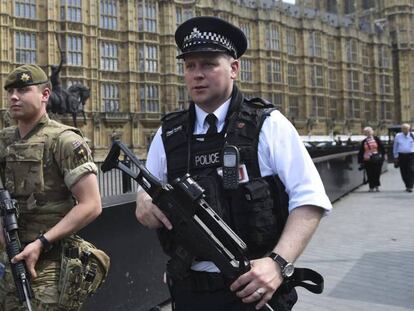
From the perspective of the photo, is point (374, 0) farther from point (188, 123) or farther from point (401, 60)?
A: point (188, 123)

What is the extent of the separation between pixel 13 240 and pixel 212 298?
3.20ft

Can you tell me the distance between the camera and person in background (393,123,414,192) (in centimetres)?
1296

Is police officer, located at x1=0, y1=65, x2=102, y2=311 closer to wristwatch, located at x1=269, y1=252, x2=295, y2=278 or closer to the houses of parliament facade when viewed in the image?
wristwatch, located at x1=269, y1=252, x2=295, y2=278

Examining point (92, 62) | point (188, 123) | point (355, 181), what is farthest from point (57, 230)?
point (92, 62)

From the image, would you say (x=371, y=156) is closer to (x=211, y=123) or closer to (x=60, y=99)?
(x=211, y=123)

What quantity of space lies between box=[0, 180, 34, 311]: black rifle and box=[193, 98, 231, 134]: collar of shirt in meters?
0.93

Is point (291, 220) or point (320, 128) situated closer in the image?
point (291, 220)

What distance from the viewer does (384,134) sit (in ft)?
198

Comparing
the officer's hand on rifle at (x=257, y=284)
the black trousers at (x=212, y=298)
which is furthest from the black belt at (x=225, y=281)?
the officer's hand on rifle at (x=257, y=284)

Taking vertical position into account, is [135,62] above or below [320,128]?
above

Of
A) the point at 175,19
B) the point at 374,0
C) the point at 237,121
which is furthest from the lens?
the point at 374,0

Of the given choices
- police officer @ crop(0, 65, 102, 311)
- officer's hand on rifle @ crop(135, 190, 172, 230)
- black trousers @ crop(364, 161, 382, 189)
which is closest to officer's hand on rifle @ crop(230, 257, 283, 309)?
officer's hand on rifle @ crop(135, 190, 172, 230)

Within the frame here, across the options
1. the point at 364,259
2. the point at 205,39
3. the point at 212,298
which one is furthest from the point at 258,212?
the point at 364,259

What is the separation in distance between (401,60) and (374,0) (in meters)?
10.9
